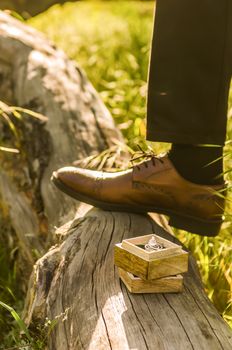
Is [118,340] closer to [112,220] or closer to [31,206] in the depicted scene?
[112,220]

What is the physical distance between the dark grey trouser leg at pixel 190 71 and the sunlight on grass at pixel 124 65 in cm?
37

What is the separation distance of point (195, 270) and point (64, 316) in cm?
48

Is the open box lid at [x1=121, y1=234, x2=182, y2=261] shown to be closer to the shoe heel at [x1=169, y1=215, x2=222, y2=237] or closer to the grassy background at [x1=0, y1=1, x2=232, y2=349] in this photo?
the grassy background at [x1=0, y1=1, x2=232, y2=349]

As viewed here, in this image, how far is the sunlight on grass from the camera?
8.79 feet

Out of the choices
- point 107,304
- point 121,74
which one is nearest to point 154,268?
point 107,304

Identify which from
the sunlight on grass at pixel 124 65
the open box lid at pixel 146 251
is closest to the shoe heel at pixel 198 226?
the sunlight on grass at pixel 124 65

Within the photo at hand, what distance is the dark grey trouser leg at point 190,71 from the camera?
2223 mm

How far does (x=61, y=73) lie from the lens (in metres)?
3.40

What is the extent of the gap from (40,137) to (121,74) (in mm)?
1699

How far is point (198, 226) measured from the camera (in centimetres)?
251

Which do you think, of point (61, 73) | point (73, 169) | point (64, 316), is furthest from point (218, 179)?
point (61, 73)

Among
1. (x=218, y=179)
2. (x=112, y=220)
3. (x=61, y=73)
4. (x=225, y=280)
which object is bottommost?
(x=225, y=280)

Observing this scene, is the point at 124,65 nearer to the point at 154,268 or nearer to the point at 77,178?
the point at 77,178

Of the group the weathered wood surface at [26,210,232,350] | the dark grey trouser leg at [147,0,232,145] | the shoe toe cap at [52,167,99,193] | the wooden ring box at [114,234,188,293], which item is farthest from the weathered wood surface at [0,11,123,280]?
the wooden ring box at [114,234,188,293]
